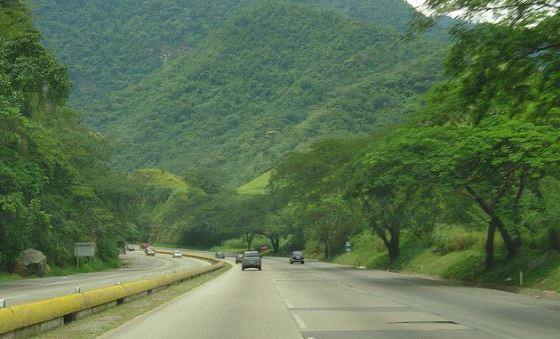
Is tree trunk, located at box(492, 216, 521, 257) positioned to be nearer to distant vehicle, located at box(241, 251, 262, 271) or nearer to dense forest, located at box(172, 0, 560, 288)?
dense forest, located at box(172, 0, 560, 288)

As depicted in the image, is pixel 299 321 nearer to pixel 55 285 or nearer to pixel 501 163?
pixel 501 163

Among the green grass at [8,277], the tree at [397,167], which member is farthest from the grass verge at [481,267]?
the green grass at [8,277]

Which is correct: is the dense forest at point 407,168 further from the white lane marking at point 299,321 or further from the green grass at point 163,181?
the green grass at point 163,181

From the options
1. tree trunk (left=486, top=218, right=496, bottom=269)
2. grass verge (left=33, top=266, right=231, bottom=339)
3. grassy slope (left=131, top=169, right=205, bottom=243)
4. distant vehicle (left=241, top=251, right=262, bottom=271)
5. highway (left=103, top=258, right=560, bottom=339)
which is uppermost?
grassy slope (left=131, top=169, right=205, bottom=243)

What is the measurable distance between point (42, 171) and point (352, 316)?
114 feet

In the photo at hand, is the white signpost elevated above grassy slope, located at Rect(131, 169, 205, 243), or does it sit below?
below

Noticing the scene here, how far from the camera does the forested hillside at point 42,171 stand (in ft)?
123

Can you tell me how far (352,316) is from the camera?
17.3 meters

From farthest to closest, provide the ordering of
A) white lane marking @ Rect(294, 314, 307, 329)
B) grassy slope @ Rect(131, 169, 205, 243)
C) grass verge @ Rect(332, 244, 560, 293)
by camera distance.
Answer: grassy slope @ Rect(131, 169, 205, 243)
grass verge @ Rect(332, 244, 560, 293)
white lane marking @ Rect(294, 314, 307, 329)

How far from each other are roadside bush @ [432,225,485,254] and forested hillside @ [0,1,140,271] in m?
24.5

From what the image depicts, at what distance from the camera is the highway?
13938 mm

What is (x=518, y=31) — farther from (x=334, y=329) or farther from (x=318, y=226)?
(x=318, y=226)

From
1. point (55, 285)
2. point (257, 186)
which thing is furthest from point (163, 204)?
point (55, 285)

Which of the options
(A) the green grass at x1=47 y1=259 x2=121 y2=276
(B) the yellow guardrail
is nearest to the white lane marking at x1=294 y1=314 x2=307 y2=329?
(B) the yellow guardrail
